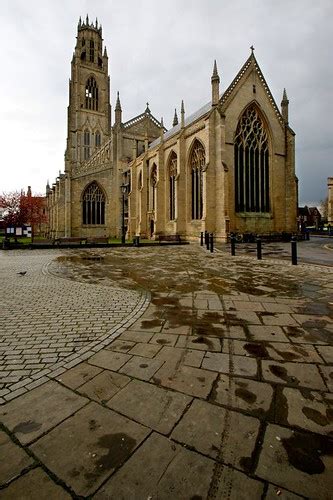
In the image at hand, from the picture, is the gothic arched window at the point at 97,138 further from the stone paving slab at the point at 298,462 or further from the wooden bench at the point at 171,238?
the stone paving slab at the point at 298,462

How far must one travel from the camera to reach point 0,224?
48.6 metres

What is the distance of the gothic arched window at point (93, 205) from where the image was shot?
35125mm

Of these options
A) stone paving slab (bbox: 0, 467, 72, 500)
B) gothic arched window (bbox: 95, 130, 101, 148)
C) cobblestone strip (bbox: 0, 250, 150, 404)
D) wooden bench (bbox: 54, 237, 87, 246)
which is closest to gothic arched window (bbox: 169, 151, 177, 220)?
wooden bench (bbox: 54, 237, 87, 246)

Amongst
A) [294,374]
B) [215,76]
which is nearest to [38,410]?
[294,374]

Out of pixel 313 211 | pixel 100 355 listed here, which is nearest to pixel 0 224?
pixel 100 355

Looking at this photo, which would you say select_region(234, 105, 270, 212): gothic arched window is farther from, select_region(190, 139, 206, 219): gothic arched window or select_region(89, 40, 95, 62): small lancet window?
select_region(89, 40, 95, 62): small lancet window

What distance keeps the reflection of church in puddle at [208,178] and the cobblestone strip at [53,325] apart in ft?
57.0

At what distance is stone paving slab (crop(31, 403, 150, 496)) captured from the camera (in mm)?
1479

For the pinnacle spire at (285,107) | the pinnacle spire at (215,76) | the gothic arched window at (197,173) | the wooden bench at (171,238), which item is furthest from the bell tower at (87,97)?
the pinnacle spire at (285,107)

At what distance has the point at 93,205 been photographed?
1401 inches

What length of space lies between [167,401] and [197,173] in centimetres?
2484

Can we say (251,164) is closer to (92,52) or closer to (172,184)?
(172,184)

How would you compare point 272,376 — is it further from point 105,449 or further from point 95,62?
point 95,62

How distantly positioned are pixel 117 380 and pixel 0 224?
184 ft
